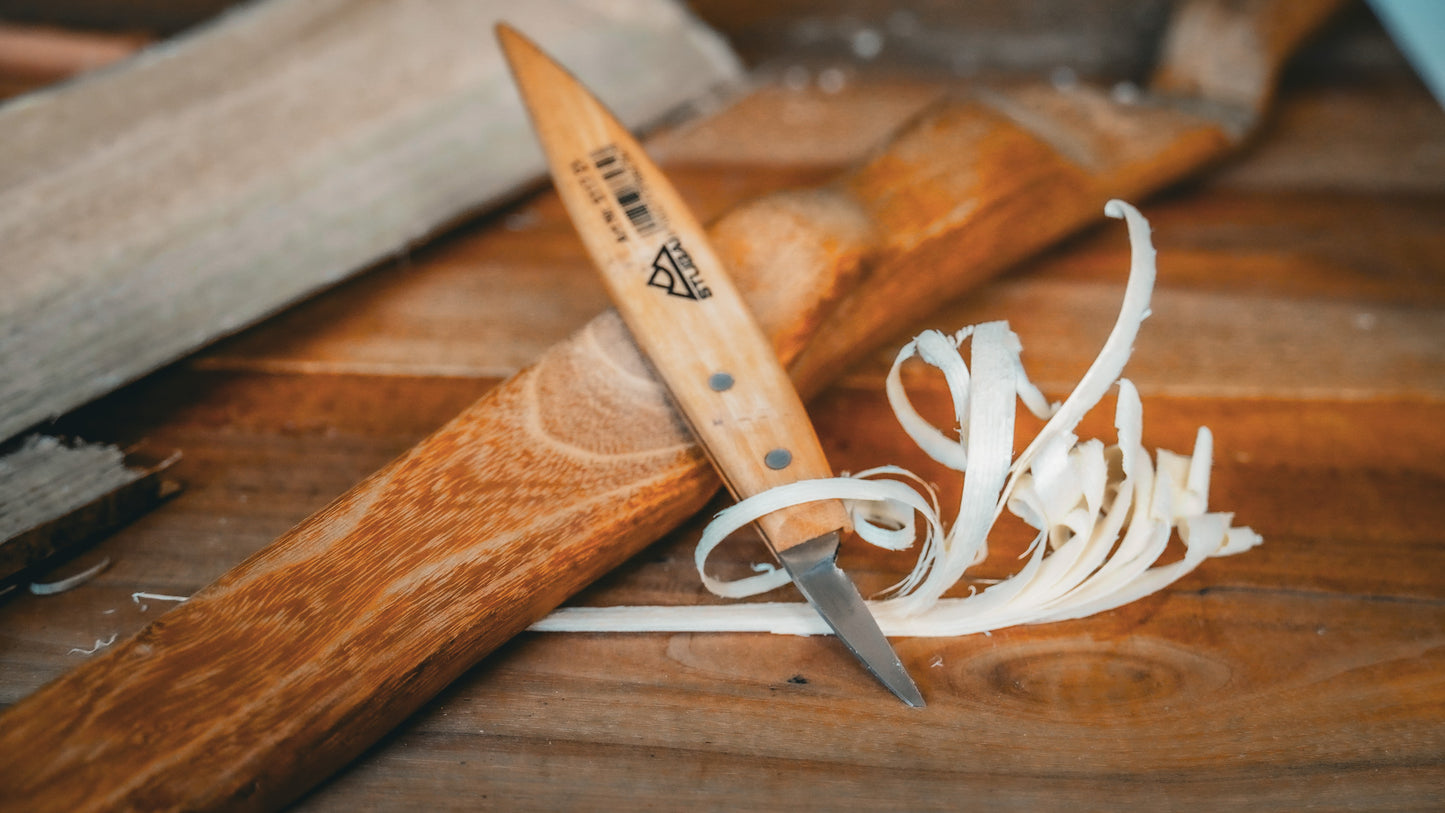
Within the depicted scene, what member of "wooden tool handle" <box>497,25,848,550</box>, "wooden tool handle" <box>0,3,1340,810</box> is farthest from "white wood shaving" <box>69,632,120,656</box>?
"wooden tool handle" <box>497,25,848,550</box>

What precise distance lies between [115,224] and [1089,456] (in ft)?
2.67

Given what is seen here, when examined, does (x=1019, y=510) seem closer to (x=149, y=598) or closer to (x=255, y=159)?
(x=149, y=598)

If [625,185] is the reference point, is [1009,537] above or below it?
below

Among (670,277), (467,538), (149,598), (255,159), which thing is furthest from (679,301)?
(255,159)

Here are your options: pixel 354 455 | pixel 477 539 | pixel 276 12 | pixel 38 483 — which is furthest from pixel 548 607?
pixel 276 12

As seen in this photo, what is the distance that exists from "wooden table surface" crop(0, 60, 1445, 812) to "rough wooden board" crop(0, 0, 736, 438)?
40 mm

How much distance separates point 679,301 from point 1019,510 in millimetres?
253

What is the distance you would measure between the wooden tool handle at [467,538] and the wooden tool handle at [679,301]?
A: 0.03 metres

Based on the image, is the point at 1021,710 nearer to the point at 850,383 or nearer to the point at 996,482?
the point at 996,482

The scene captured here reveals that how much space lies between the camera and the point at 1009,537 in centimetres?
65

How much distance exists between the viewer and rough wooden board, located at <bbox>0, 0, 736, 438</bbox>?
2.49 feet

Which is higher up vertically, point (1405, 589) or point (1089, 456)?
point (1089, 456)

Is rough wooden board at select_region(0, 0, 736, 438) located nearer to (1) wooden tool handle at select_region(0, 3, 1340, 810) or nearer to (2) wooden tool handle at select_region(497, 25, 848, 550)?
(2) wooden tool handle at select_region(497, 25, 848, 550)

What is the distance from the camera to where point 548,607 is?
0.57 m
